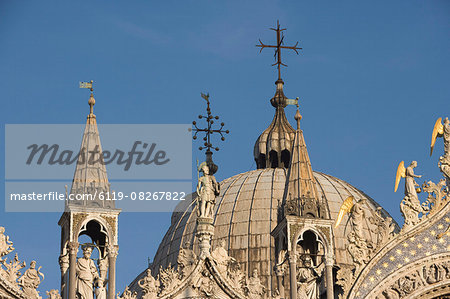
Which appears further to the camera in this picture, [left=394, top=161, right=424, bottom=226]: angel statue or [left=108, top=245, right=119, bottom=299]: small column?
[left=394, top=161, right=424, bottom=226]: angel statue

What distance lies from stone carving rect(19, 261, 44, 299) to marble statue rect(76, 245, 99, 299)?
0.94 m

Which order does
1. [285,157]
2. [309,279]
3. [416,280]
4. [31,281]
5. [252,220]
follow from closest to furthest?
[31,281], [416,280], [309,279], [252,220], [285,157]

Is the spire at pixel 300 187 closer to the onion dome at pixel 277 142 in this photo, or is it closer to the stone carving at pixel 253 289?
the stone carving at pixel 253 289

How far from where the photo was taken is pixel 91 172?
104ft

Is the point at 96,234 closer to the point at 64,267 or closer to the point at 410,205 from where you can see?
the point at 64,267

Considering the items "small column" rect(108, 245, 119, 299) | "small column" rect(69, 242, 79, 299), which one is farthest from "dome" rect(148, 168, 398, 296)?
"small column" rect(69, 242, 79, 299)

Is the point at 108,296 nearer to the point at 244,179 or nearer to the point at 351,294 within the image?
the point at 351,294

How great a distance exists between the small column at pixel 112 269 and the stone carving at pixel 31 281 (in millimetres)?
1650

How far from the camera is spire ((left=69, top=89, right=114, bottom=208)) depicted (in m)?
31.5

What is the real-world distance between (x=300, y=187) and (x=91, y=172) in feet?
17.8

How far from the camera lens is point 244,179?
153ft

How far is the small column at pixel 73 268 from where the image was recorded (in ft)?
99.8

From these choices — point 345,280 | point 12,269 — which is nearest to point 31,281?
point 12,269

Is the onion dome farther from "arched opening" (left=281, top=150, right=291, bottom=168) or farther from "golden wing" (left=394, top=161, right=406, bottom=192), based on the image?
"golden wing" (left=394, top=161, right=406, bottom=192)
